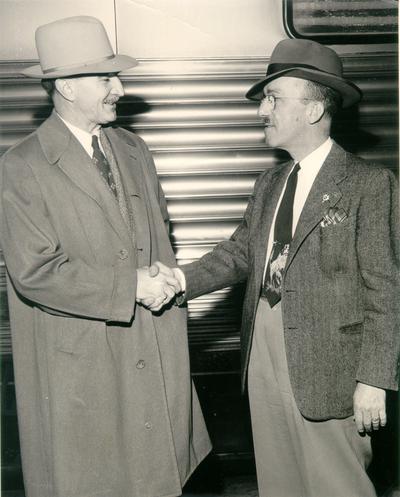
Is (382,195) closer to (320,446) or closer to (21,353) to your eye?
(320,446)

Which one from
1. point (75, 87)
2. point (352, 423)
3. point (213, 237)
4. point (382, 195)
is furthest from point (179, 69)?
point (352, 423)

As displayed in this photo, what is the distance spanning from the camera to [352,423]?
2709 mm

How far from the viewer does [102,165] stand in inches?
110

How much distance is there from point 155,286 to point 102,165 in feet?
1.81

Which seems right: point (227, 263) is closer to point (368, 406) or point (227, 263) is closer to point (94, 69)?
point (368, 406)

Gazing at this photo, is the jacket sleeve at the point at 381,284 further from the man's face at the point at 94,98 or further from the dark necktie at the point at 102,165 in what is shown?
the man's face at the point at 94,98

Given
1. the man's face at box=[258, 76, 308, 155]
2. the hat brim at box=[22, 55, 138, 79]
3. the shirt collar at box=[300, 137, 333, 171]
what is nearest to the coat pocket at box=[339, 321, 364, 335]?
the shirt collar at box=[300, 137, 333, 171]

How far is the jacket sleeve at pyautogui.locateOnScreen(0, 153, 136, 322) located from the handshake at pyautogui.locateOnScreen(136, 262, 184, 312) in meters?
0.06

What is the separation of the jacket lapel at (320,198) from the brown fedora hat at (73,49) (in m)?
0.93

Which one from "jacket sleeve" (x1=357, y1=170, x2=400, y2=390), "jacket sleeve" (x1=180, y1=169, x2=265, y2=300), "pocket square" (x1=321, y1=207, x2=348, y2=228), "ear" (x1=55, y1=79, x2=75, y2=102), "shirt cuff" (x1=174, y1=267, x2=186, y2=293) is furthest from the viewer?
"jacket sleeve" (x1=180, y1=169, x2=265, y2=300)

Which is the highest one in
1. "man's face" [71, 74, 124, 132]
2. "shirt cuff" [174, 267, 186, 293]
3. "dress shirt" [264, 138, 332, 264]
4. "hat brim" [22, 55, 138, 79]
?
"hat brim" [22, 55, 138, 79]

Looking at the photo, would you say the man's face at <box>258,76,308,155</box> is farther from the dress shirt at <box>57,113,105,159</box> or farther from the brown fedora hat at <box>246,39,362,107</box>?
the dress shirt at <box>57,113,105,159</box>

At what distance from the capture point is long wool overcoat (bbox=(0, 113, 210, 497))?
2566mm

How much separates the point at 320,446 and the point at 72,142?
1.57m
